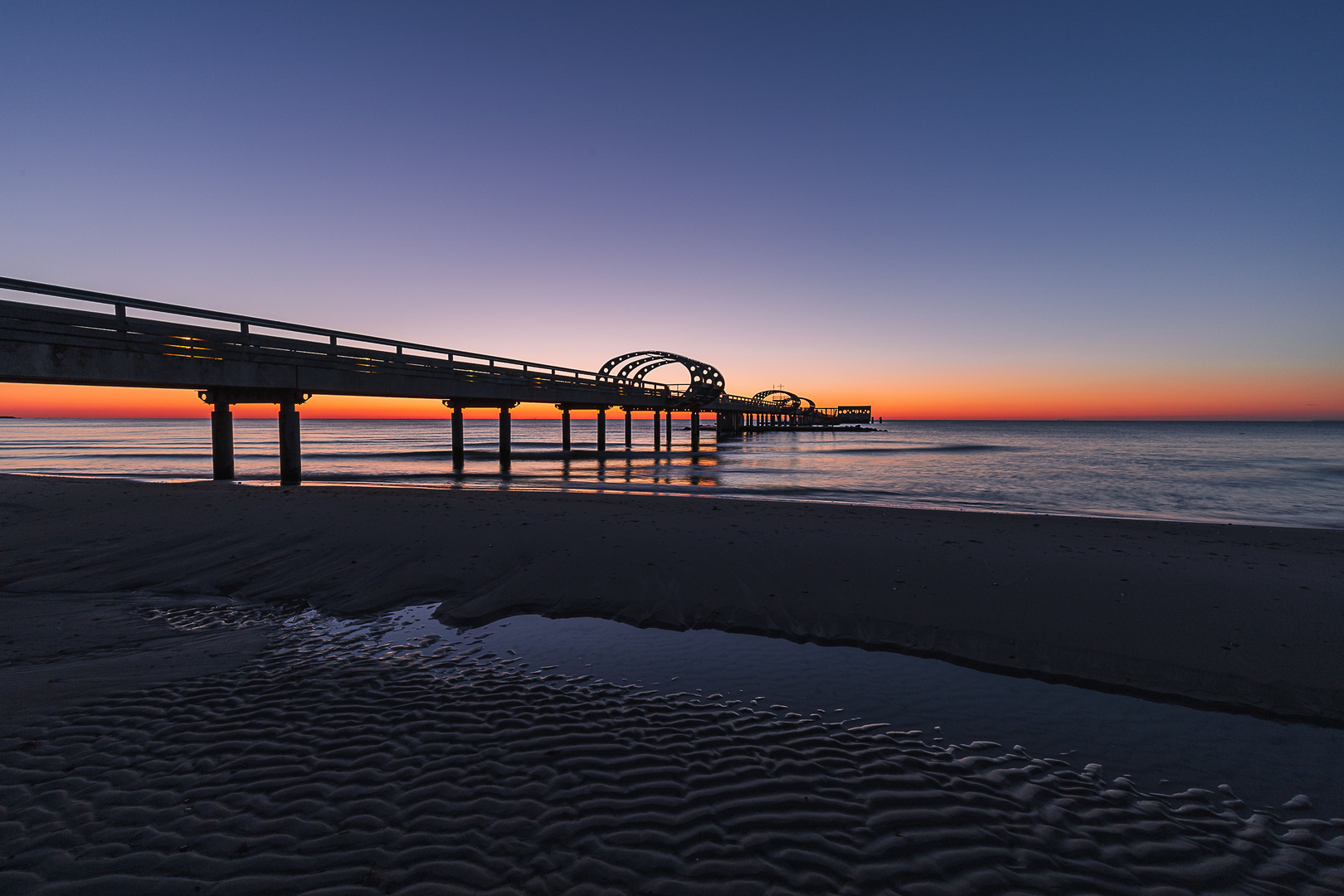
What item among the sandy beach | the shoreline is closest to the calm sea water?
the shoreline

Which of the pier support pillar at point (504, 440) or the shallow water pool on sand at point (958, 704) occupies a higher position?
the pier support pillar at point (504, 440)

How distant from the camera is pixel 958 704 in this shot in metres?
4.70

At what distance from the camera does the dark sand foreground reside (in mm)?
5668

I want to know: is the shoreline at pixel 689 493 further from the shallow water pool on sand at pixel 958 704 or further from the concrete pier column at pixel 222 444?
the shallow water pool on sand at pixel 958 704

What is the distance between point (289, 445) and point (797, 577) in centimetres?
1893

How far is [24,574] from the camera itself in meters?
7.63

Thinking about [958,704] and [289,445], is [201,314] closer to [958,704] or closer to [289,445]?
[289,445]

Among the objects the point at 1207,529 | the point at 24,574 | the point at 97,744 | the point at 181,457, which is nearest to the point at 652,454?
the point at 181,457

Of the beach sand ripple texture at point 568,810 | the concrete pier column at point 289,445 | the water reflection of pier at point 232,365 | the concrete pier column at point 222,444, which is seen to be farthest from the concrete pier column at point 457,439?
the beach sand ripple texture at point 568,810

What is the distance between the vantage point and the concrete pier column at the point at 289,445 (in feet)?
62.7

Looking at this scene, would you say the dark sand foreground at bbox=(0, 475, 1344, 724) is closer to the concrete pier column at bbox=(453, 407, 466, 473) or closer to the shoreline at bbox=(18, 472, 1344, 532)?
the shoreline at bbox=(18, 472, 1344, 532)

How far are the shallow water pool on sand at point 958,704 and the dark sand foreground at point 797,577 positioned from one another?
14.3 inches

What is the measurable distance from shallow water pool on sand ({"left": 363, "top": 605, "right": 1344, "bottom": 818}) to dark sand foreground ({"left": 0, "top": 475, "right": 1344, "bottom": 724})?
0.36 m

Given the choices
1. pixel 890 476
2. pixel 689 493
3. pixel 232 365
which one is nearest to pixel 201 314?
pixel 232 365
